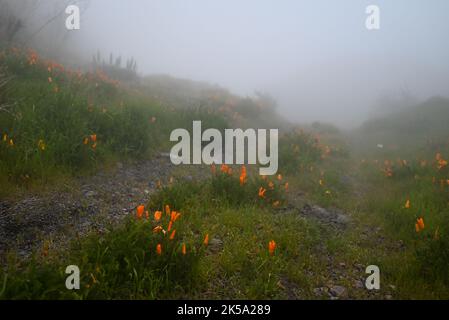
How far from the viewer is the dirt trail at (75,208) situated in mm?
3767

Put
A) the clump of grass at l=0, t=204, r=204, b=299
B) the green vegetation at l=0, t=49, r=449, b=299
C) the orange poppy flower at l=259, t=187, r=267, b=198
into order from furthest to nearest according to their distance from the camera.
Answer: the orange poppy flower at l=259, t=187, r=267, b=198
the green vegetation at l=0, t=49, r=449, b=299
the clump of grass at l=0, t=204, r=204, b=299

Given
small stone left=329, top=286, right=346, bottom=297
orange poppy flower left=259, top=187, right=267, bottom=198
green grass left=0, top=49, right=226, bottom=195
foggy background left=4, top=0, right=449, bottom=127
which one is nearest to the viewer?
small stone left=329, top=286, right=346, bottom=297

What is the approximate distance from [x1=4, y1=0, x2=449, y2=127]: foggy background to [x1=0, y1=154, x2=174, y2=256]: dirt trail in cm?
2079

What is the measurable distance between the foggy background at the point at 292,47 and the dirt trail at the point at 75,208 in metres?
20.8

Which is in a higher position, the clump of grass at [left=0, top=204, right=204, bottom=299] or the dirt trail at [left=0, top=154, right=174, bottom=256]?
the dirt trail at [left=0, top=154, right=174, bottom=256]

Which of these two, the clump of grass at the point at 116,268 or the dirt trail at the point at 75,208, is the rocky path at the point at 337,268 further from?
the dirt trail at the point at 75,208

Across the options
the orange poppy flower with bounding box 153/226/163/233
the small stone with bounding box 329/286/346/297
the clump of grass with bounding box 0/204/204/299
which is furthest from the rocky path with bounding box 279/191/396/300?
the orange poppy flower with bounding box 153/226/163/233

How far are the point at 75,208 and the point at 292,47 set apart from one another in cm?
7237

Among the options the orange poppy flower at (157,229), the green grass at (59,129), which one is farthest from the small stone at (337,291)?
the green grass at (59,129)

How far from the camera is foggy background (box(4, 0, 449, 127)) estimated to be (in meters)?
38.2

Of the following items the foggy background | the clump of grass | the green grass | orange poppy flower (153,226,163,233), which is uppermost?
the foggy background

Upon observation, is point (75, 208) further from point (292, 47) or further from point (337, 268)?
point (292, 47)

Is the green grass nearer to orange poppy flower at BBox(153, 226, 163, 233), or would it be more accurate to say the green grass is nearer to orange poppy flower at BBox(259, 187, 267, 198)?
orange poppy flower at BBox(153, 226, 163, 233)
